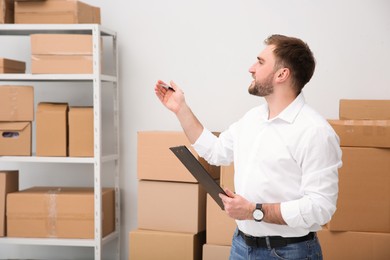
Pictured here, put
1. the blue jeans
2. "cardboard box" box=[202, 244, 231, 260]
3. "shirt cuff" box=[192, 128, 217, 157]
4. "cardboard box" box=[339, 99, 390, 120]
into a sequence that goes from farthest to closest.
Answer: "cardboard box" box=[202, 244, 231, 260], "cardboard box" box=[339, 99, 390, 120], "shirt cuff" box=[192, 128, 217, 157], the blue jeans

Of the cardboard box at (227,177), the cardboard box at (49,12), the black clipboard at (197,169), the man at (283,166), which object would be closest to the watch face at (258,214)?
the man at (283,166)

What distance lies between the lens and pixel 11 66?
3508mm

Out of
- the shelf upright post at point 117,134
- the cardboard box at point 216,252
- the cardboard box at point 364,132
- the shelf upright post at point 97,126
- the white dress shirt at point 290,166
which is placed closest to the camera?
the white dress shirt at point 290,166

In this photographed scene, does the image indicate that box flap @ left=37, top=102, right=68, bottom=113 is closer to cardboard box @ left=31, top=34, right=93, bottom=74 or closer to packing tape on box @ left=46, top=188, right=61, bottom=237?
cardboard box @ left=31, top=34, right=93, bottom=74

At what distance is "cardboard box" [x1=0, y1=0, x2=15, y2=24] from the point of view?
3428 millimetres

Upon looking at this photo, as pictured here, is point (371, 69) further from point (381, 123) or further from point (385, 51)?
point (381, 123)

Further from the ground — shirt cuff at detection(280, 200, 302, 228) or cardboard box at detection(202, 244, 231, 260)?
shirt cuff at detection(280, 200, 302, 228)

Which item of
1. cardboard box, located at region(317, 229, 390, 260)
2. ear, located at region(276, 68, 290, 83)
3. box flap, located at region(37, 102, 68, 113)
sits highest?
ear, located at region(276, 68, 290, 83)

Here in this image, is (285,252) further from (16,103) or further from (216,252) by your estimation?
(16,103)

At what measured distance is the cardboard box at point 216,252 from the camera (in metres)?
3.19

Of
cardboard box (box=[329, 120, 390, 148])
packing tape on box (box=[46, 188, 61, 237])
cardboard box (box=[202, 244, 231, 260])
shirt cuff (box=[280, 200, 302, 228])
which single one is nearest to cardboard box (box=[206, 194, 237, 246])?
cardboard box (box=[202, 244, 231, 260])

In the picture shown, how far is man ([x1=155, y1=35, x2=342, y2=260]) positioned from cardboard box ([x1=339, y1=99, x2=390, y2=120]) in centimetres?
108

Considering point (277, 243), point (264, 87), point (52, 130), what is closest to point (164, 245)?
point (52, 130)

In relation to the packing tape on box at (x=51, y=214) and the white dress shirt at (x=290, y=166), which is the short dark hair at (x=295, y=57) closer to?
the white dress shirt at (x=290, y=166)
